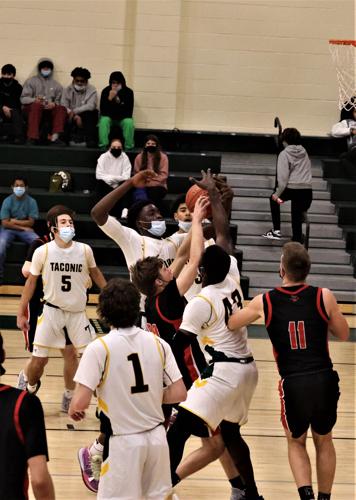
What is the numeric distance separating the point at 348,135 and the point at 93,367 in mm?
12998

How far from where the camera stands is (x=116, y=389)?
5289mm

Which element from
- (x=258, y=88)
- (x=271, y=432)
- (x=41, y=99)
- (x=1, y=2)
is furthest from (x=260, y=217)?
(x=271, y=432)

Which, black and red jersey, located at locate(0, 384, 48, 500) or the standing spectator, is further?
the standing spectator

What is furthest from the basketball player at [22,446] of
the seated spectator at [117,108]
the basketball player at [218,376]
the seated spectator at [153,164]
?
the seated spectator at [117,108]

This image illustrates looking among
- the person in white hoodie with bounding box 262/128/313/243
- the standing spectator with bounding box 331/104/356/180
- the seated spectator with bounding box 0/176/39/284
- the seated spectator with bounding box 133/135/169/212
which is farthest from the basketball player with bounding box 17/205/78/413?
the standing spectator with bounding box 331/104/356/180

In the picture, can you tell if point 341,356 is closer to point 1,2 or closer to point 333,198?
point 333,198

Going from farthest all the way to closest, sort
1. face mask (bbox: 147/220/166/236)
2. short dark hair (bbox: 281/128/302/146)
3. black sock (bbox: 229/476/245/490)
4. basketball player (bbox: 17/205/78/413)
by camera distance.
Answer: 1. short dark hair (bbox: 281/128/302/146)
2. basketball player (bbox: 17/205/78/413)
3. face mask (bbox: 147/220/166/236)
4. black sock (bbox: 229/476/245/490)

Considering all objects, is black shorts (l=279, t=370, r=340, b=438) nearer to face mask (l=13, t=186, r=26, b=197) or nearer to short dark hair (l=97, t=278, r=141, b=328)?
short dark hair (l=97, t=278, r=141, b=328)

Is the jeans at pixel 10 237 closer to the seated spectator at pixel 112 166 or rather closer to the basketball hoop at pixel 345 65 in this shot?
the seated spectator at pixel 112 166

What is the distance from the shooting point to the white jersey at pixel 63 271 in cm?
872

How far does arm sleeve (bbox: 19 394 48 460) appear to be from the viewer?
13.8 ft

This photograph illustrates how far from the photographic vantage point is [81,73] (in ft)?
55.7

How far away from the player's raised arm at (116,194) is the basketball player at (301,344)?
4.11 feet

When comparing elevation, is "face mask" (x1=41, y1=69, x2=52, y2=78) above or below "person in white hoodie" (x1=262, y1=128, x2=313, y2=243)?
above
